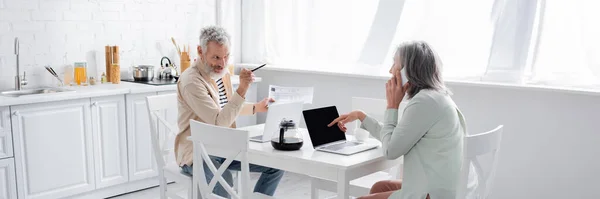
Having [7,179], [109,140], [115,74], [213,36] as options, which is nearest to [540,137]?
[213,36]

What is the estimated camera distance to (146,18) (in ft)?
15.0

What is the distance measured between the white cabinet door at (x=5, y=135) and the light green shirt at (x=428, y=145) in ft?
7.50

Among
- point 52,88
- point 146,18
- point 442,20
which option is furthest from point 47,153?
point 442,20

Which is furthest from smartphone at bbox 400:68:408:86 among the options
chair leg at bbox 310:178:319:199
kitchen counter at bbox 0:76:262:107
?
kitchen counter at bbox 0:76:262:107

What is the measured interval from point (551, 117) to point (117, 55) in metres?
2.88

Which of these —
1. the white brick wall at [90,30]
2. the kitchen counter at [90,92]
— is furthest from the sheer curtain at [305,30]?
the kitchen counter at [90,92]

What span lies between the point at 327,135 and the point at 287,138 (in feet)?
0.69

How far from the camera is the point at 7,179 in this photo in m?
3.55

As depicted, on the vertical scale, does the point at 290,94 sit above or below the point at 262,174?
above

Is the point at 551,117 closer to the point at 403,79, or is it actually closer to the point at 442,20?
the point at 442,20

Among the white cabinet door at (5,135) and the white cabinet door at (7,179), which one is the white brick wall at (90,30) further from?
the white cabinet door at (7,179)

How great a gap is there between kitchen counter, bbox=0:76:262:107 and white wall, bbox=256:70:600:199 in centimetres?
199

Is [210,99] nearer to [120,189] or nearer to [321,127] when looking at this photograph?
[321,127]

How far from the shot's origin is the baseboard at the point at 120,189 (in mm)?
4023
